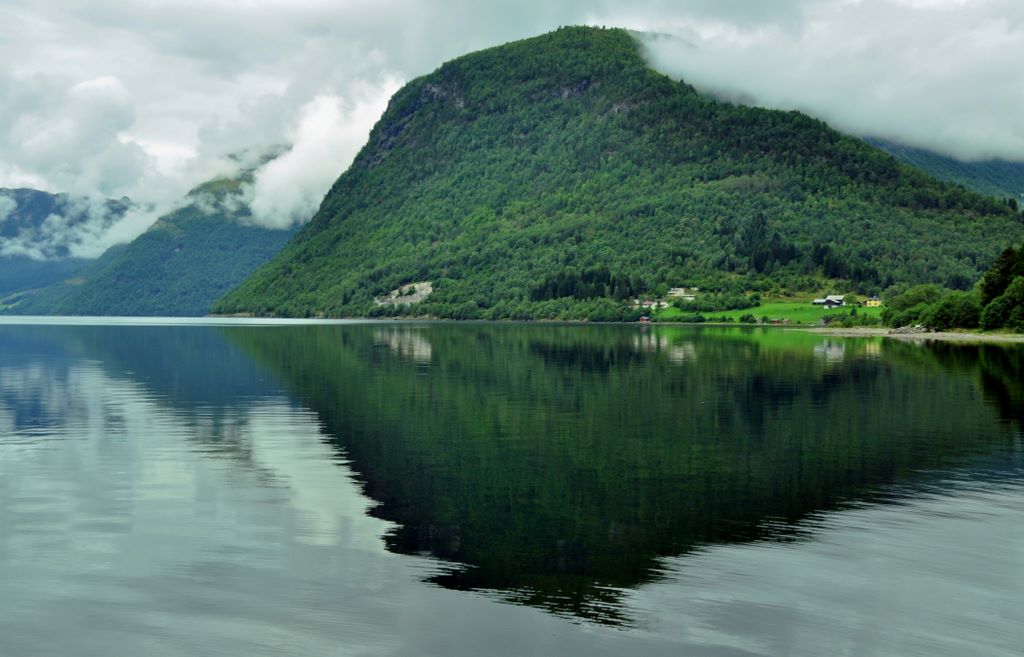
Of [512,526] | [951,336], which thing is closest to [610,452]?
[512,526]

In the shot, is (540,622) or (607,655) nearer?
(607,655)

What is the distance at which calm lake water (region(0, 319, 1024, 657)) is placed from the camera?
19.8 meters

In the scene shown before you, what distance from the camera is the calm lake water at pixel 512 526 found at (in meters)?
19.8

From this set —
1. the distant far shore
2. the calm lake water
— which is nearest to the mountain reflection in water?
the calm lake water

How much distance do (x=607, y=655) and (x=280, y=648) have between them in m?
6.26

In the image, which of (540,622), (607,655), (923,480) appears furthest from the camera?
(923,480)

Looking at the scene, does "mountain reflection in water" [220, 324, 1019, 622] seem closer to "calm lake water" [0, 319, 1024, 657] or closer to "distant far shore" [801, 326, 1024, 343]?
"calm lake water" [0, 319, 1024, 657]

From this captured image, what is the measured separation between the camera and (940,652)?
1867 cm

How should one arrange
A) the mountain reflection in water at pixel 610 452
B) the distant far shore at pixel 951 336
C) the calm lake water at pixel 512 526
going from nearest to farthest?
the calm lake water at pixel 512 526
the mountain reflection in water at pixel 610 452
the distant far shore at pixel 951 336

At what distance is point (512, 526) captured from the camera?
27.6 m

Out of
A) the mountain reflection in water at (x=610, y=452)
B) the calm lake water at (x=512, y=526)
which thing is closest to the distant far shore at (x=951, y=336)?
the mountain reflection in water at (x=610, y=452)

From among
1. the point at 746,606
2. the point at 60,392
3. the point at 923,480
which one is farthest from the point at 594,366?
the point at 746,606

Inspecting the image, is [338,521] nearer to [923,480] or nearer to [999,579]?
[999,579]

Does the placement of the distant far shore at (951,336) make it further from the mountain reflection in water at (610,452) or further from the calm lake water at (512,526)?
the calm lake water at (512,526)
